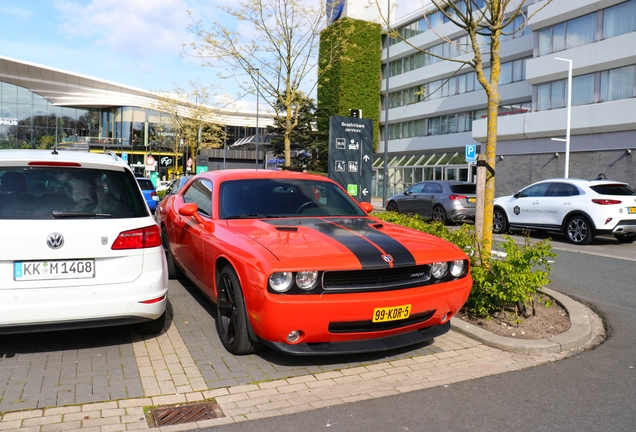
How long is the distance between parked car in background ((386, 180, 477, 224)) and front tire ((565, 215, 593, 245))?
475 centimetres

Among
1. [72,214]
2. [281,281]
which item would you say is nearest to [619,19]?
[281,281]

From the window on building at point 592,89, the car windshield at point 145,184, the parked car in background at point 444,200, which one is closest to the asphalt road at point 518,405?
the parked car in background at point 444,200

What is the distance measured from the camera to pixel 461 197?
60.3 feet

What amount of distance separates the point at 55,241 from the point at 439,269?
3.01 meters

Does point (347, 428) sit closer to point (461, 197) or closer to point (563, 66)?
point (461, 197)

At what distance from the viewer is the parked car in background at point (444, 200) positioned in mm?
18234

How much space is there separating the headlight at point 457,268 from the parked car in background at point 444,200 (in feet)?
44.9

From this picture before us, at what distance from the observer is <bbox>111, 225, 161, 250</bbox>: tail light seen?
4410 mm

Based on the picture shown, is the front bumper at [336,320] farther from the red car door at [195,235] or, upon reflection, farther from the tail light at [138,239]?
the red car door at [195,235]

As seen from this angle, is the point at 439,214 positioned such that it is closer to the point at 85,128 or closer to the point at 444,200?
the point at 444,200

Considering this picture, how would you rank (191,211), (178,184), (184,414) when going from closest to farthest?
(184,414) → (191,211) → (178,184)

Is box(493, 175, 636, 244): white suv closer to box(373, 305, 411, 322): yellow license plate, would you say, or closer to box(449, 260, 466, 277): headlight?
box(449, 260, 466, 277): headlight

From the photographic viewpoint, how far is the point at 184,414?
3555 millimetres

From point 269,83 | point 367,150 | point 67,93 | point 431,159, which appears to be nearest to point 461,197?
point 367,150
